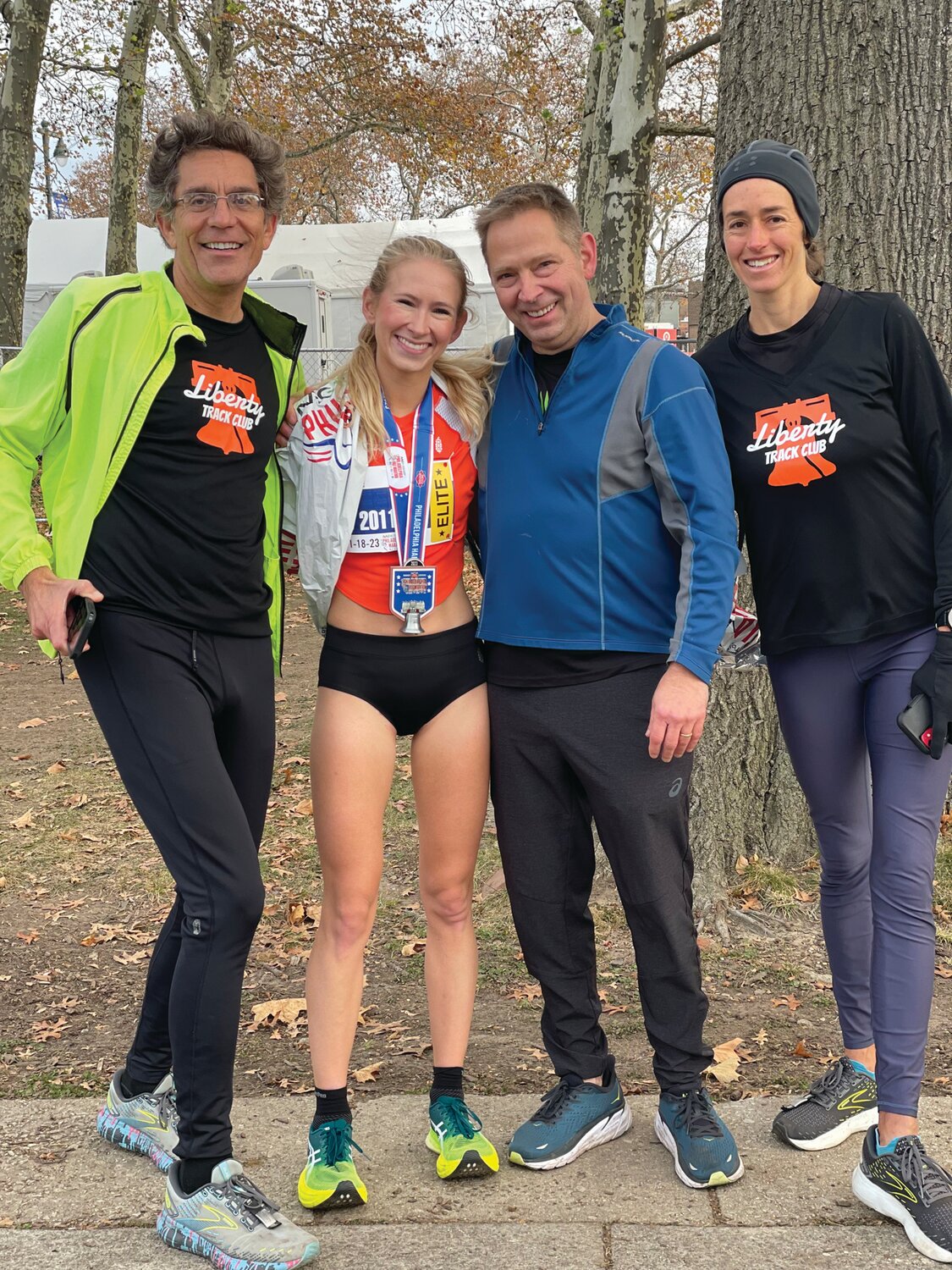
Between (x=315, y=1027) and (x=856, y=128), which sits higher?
(x=856, y=128)

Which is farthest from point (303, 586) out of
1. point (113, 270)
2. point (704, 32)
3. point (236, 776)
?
point (704, 32)

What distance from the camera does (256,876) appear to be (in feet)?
9.36

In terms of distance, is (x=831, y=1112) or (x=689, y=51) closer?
(x=831, y=1112)

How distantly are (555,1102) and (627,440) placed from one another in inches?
63.6

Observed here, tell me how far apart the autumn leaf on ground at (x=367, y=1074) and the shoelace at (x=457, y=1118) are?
2.11 feet

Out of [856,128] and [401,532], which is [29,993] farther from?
[856,128]

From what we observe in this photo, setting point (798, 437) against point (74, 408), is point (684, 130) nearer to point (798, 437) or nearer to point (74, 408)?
point (798, 437)

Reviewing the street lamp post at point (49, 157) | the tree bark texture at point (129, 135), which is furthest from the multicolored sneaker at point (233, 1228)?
the street lamp post at point (49, 157)

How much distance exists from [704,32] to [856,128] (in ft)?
72.4

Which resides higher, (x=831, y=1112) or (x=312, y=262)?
(x=312, y=262)

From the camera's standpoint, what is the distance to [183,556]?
288 cm

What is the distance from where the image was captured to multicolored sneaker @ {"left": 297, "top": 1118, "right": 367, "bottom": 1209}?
294 cm

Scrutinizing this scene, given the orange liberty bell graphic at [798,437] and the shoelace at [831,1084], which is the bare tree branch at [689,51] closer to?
the orange liberty bell graphic at [798,437]

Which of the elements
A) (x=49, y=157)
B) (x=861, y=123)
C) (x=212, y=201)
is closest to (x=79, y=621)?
(x=212, y=201)
